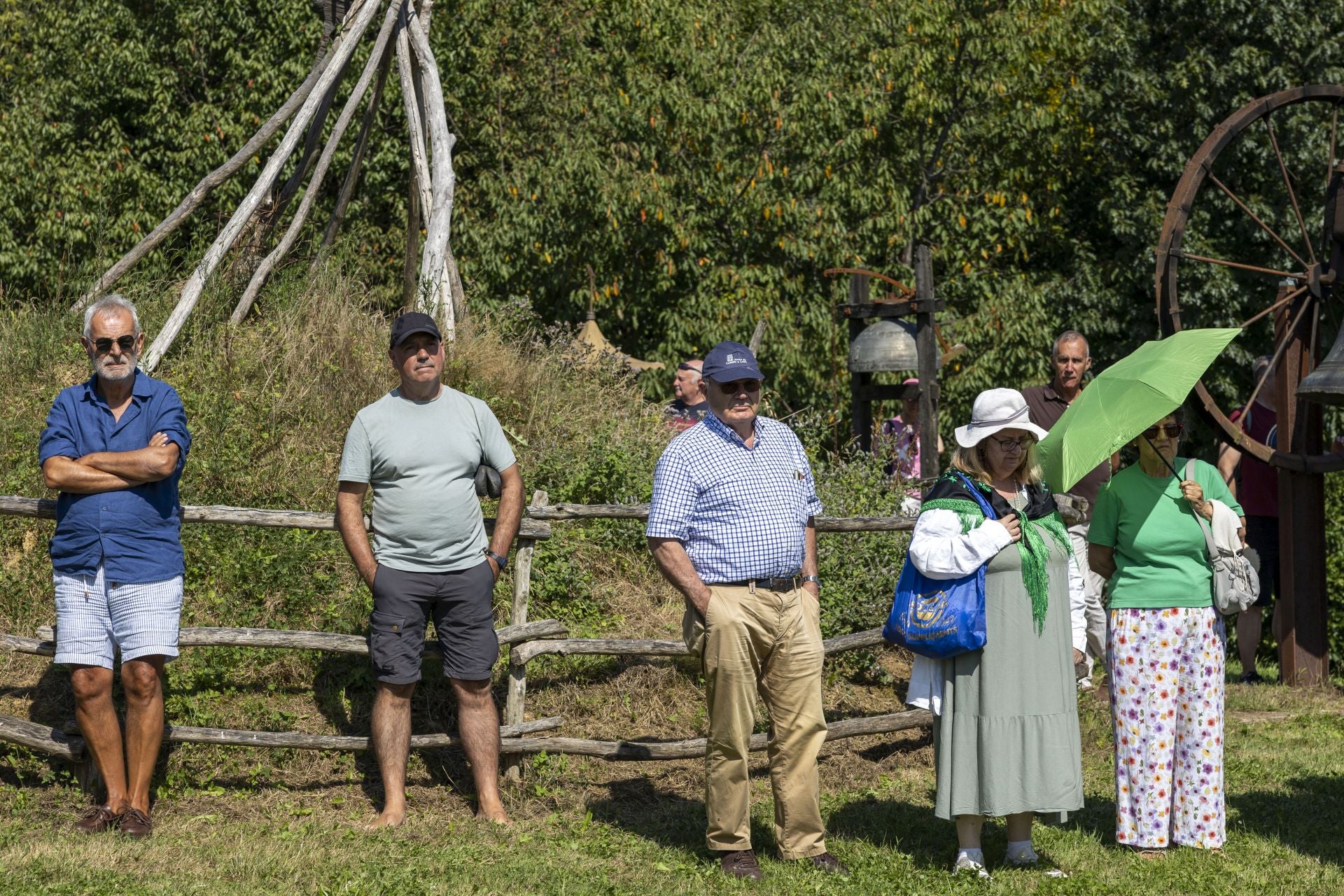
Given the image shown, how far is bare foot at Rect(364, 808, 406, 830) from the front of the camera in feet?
17.5

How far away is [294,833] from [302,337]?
13.4 ft

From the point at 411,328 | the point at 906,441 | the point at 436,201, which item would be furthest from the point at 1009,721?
the point at 436,201

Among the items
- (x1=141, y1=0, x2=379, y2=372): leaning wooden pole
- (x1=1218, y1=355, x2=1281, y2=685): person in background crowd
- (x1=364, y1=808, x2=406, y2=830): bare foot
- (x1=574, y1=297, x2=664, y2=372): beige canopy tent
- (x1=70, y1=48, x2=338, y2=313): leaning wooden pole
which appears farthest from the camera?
(x1=574, y1=297, x2=664, y2=372): beige canopy tent

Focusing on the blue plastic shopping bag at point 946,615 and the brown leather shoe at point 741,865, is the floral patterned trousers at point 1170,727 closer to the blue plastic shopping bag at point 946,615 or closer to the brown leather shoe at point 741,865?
the blue plastic shopping bag at point 946,615

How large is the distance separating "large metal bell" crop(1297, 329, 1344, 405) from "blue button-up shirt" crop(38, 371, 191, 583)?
3.96 metres

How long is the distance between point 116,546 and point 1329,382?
4.21 m

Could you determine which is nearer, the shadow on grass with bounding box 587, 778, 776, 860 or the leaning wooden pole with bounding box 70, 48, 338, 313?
the shadow on grass with bounding box 587, 778, 776, 860

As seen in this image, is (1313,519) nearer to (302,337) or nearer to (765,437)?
(765,437)

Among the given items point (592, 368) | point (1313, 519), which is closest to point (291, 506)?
point (592, 368)

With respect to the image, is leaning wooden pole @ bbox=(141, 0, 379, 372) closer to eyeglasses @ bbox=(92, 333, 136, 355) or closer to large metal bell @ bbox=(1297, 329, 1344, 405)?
eyeglasses @ bbox=(92, 333, 136, 355)

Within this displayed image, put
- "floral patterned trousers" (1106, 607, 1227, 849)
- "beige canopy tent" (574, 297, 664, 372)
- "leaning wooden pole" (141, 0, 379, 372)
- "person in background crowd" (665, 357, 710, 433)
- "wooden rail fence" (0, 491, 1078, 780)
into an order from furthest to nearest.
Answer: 1. "beige canopy tent" (574, 297, 664, 372)
2. "person in background crowd" (665, 357, 710, 433)
3. "leaning wooden pole" (141, 0, 379, 372)
4. "wooden rail fence" (0, 491, 1078, 780)
5. "floral patterned trousers" (1106, 607, 1227, 849)

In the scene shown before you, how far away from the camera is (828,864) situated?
4848mm

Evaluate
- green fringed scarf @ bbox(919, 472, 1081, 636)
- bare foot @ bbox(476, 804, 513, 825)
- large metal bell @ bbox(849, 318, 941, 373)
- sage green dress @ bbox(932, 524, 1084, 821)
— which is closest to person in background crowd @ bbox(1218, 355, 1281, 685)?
large metal bell @ bbox(849, 318, 941, 373)

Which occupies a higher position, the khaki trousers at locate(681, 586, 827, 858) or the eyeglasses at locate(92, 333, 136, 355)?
the eyeglasses at locate(92, 333, 136, 355)
